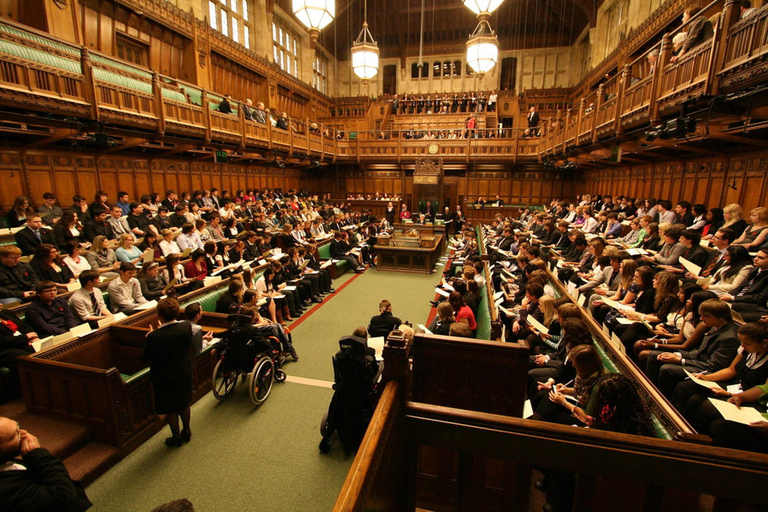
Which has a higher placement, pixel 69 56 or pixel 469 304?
pixel 69 56

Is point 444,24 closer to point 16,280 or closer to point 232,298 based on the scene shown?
point 232,298

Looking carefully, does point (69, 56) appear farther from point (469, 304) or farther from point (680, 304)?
point (680, 304)

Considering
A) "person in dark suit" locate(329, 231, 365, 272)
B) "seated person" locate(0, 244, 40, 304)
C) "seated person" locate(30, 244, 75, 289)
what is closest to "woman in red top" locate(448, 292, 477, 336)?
"seated person" locate(30, 244, 75, 289)

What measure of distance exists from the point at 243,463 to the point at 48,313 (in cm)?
281

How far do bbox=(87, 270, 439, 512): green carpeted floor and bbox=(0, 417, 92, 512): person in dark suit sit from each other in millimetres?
1326

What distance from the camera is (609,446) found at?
4.24 feet

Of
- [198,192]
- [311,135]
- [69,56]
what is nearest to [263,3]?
[311,135]

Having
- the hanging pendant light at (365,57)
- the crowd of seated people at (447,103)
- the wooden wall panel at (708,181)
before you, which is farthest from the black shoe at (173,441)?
the crowd of seated people at (447,103)

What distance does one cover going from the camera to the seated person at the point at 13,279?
4277 mm

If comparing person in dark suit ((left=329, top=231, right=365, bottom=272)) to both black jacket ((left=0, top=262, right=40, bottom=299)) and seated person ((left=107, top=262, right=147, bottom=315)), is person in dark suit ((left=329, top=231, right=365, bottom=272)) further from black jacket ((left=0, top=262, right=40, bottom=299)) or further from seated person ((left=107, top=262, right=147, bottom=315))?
black jacket ((left=0, top=262, right=40, bottom=299))

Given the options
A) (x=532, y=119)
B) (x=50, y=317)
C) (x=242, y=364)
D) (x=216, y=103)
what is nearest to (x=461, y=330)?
(x=242, y=364)

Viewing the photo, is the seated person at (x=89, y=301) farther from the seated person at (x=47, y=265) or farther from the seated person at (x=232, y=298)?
Answer: the seated person at (x=232, y=298)

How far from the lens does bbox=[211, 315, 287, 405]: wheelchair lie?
161 inches

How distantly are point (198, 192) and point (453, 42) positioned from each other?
19.8m
